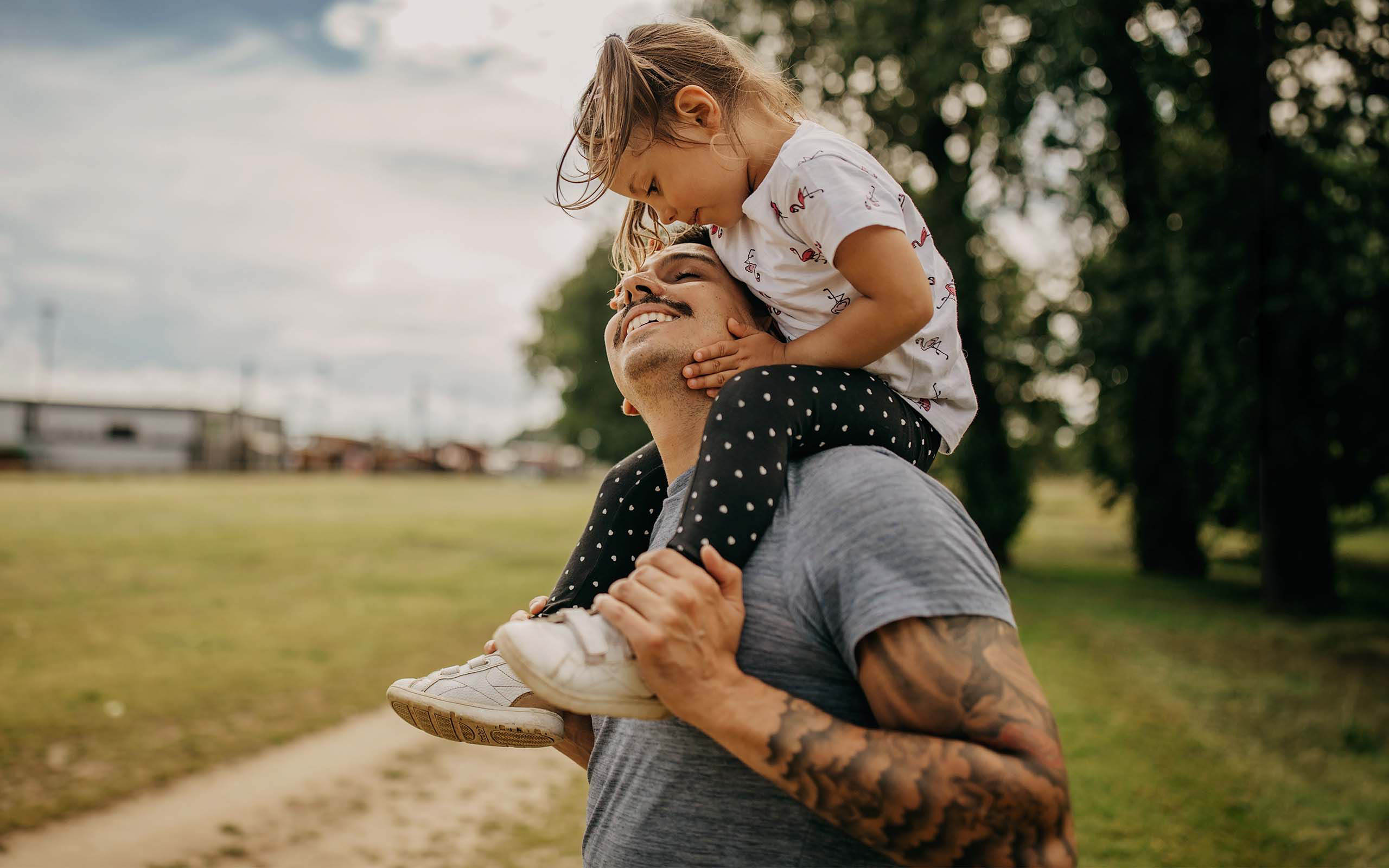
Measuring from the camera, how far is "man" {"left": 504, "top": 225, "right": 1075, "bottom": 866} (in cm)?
124

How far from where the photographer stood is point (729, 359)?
6.28 feet

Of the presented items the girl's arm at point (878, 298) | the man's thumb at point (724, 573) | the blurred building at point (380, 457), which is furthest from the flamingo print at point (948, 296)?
the blurred building at point (380, 457)

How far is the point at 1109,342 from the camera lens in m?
14.0

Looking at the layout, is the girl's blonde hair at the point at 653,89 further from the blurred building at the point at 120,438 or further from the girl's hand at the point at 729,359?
the blurred building at the point at 120,438

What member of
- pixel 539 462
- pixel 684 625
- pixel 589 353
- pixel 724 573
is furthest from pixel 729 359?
pixel 539 462

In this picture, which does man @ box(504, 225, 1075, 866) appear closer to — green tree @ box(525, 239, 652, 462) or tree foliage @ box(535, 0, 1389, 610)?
tree foliage @ box(535, 0, 1389, 610)

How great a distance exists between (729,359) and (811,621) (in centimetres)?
67

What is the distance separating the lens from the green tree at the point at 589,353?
3984 cm

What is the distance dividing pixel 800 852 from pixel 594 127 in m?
1.52

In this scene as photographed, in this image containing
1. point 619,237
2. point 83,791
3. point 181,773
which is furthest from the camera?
point 181,773

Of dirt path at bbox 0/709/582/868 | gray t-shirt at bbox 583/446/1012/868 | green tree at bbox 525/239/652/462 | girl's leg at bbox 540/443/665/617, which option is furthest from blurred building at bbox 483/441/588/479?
gray t-shirt at bbox 583/446/1012/868

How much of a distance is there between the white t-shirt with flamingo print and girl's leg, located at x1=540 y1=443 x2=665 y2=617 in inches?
18.3

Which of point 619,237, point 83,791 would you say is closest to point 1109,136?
point 619,237

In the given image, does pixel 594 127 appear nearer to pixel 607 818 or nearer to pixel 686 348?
pixel 686 348
